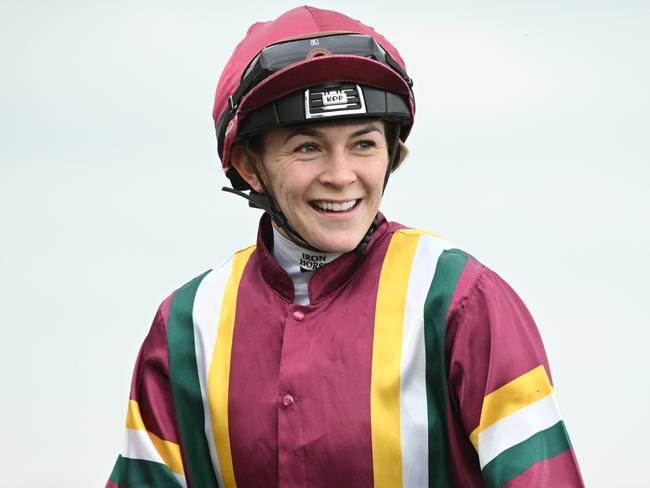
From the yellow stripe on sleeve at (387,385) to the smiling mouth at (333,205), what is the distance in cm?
22

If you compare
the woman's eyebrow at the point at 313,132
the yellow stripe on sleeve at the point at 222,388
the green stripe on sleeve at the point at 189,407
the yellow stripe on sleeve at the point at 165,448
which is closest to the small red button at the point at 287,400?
the yellow stripe on sleeve at the point at 222,388

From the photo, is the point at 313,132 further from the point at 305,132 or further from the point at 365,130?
the point at 365,130

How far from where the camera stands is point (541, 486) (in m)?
3.07

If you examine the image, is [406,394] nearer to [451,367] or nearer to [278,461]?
[451,367]

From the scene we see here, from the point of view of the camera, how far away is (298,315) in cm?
344

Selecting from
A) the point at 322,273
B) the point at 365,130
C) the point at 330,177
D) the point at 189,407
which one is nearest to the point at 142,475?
the point at 189,407

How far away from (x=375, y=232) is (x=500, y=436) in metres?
0.65

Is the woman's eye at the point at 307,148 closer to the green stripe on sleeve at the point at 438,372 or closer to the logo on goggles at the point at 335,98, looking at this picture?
the logo on goggles at the point at 335,98

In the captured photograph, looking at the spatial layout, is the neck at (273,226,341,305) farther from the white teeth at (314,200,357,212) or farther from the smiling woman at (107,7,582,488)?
the white teeth at (314,200,357,212)

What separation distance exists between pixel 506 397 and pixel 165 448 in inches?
38.1

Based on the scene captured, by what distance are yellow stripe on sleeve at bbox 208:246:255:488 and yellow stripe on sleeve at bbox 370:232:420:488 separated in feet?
1.37

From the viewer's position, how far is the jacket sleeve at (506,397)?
123 inches

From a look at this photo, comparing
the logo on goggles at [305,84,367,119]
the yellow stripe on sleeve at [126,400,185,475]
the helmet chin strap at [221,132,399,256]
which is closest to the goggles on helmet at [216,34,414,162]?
the logo on goggles at [305,84,367,119]

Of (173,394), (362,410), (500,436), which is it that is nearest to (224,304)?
(173,394)
